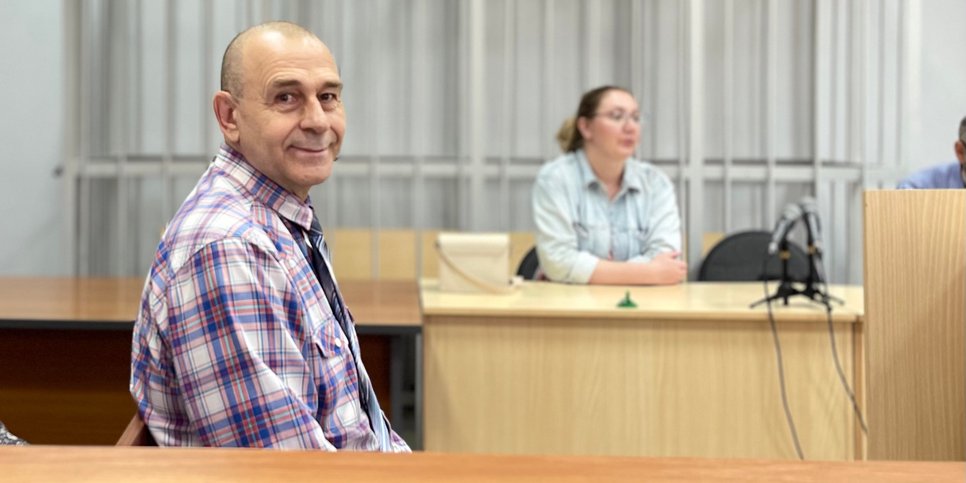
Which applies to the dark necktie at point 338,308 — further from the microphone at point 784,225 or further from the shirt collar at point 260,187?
the microphone at point 784,225

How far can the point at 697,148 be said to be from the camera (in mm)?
4902

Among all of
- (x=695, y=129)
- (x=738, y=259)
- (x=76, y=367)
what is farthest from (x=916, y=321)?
(x=695, y=129)

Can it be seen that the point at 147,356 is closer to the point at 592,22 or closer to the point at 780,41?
the point at 592,22

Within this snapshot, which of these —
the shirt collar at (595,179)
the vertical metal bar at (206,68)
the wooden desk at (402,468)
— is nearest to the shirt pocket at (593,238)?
the shirt collar at (595,179)

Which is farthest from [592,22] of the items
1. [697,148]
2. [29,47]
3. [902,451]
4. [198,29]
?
[902,451]

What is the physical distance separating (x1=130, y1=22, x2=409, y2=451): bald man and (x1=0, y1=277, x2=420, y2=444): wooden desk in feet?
3.21

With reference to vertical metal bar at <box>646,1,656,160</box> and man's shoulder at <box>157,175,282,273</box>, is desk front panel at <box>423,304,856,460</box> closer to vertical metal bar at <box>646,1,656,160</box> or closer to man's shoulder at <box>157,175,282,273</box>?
man's shoulder at <box>157,175,282,273</box>

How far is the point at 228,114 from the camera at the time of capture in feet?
5.57

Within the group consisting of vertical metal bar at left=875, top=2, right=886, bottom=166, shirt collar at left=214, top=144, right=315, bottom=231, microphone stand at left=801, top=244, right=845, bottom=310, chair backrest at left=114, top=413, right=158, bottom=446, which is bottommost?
chair backrest at left=114, top=413, right=158, bottom=446

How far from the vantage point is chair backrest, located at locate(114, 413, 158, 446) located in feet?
4.82

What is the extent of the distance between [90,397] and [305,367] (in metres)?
1.54

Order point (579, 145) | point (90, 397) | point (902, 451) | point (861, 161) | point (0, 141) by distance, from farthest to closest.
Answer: point (0, 141) → point (861, 161) → point (579, 145) → point (90, 397) → point (902, 451)

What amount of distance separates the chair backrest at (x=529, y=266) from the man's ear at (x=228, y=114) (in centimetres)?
267

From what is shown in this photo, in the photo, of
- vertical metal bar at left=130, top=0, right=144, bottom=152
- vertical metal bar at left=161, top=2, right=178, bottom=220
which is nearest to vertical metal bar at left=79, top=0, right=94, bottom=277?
vertical metal bar at left=130, top=0, right=144, bottom=152
